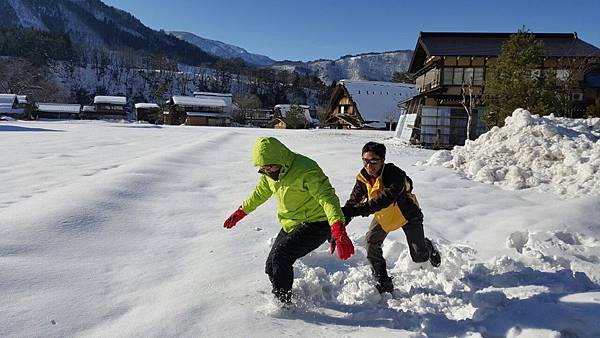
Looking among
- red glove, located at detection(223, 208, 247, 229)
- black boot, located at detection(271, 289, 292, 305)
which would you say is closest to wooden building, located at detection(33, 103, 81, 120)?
red glove, located at detection(223, 208, 247, 229)

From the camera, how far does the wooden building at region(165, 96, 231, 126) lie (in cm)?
5092

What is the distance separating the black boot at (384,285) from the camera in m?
2.95

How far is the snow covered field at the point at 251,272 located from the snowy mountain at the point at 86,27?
152813 millimetres

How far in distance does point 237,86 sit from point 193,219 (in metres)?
97.0

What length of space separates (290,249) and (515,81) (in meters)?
14.4

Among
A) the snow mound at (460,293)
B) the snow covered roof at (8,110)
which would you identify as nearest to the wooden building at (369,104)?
the snow covered roof at (8,110)

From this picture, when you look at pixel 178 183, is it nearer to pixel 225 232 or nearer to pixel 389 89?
pixel 225 232

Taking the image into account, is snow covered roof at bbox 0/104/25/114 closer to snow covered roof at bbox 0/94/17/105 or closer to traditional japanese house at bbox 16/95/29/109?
snow covered roof at bbox 0/94/17/105

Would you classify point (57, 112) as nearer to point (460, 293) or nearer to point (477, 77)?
point (477, 77)

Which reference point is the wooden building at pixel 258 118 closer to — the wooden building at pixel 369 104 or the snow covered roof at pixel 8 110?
the wooden building at pixel 369 104

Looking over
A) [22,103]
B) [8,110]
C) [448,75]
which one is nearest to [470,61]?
[448,75]

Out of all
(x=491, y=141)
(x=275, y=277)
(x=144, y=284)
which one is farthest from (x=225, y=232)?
(x=491, y=141)

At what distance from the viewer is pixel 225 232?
4.43 metres

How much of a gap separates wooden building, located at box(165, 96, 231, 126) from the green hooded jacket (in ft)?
163
